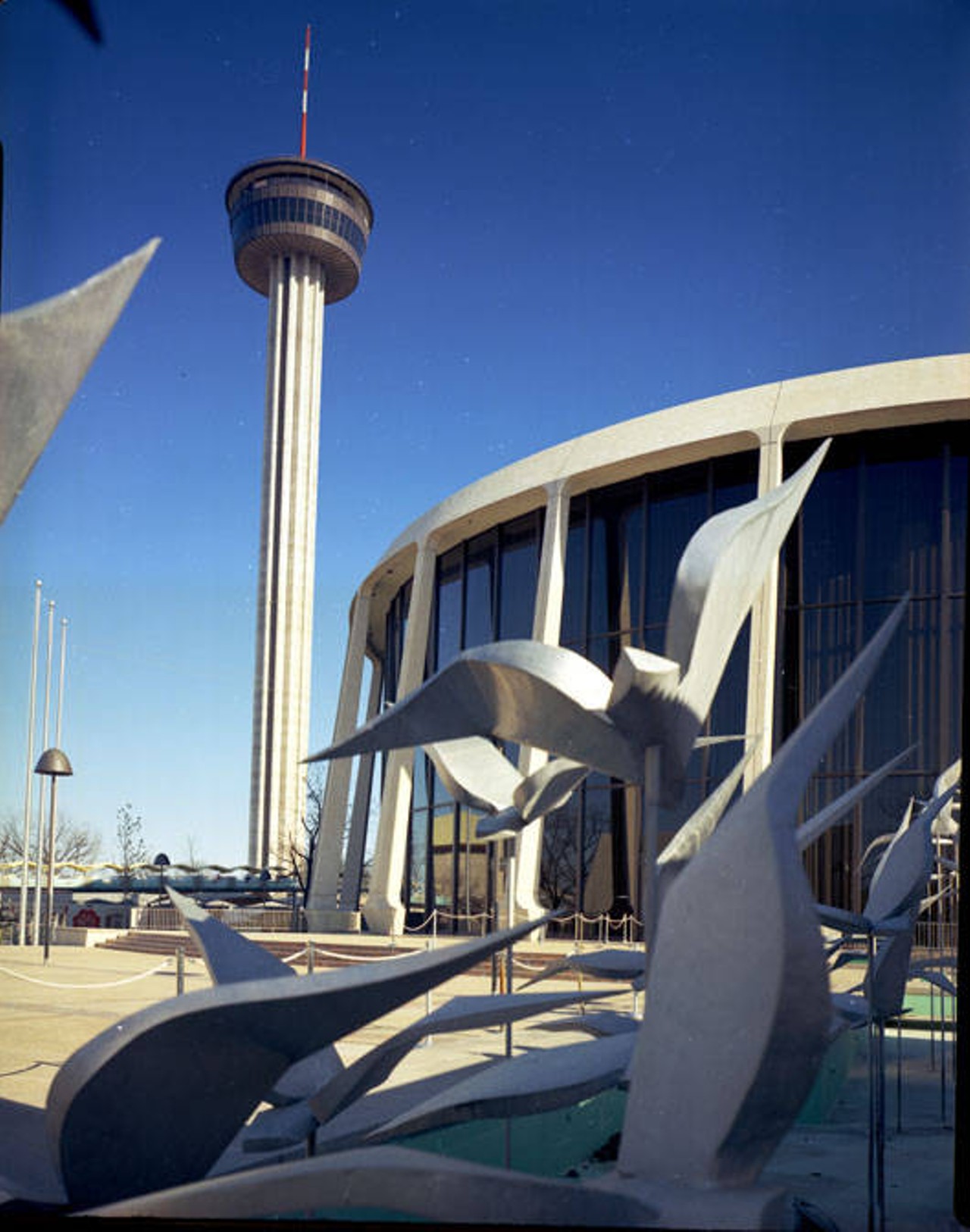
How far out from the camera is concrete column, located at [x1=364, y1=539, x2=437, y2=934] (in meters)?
27.1

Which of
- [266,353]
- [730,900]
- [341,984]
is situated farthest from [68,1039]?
[266,353]

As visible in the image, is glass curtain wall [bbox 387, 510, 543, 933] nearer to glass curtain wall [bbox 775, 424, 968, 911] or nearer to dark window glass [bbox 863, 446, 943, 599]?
glass curtain wall [bbox 775, 424, 968, 911]

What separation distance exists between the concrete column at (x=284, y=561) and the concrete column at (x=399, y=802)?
30.9 m

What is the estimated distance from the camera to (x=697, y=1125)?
3777 mm

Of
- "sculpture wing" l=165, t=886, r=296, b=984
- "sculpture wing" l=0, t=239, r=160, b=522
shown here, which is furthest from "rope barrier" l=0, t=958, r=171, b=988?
"sculpture wing" l=0, t=239, r=160, b=522

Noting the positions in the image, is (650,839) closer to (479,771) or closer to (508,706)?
Answer: (508,706)

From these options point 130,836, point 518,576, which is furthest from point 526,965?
point 130,836

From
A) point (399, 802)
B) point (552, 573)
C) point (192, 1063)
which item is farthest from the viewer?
point (399, 802)

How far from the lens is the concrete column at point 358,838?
108 ft

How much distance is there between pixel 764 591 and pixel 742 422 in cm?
318

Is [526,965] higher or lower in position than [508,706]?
lower

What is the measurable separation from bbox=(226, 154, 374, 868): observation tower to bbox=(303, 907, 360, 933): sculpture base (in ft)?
85.4

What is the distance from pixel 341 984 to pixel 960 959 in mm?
2736

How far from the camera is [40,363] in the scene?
4250 millimetres
